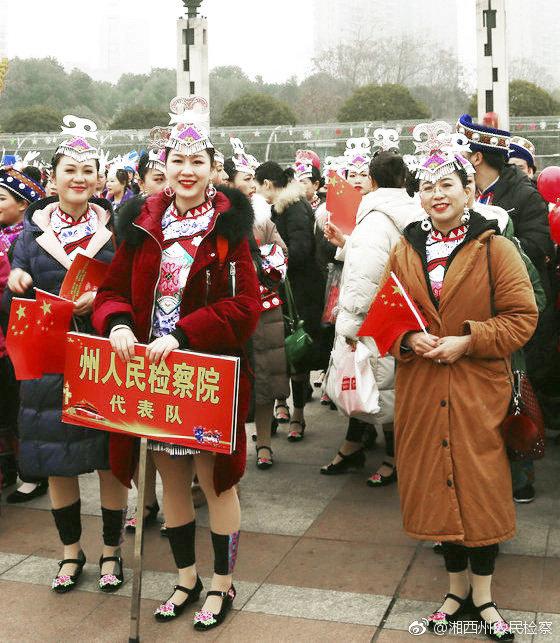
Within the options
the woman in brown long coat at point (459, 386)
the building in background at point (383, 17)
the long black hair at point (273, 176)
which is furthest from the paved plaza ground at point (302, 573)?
the building in background at point (383, 17)

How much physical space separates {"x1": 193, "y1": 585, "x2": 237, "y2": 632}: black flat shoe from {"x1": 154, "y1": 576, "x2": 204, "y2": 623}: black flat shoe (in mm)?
99

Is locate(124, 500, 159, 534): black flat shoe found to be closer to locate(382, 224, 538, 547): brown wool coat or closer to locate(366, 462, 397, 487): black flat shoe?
locate(366, 462, 397, 487): black flat shoe

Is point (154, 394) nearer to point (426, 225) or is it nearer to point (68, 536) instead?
point (68, 536)

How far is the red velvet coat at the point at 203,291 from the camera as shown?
3727mm

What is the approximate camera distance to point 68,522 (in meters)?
4.35

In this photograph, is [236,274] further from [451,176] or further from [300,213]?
[300,213]

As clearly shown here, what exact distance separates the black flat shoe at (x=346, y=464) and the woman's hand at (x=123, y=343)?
8.46 feet

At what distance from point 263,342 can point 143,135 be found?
14574mm

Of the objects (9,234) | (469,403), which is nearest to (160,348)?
(469,403)

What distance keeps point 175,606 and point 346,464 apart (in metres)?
2.23

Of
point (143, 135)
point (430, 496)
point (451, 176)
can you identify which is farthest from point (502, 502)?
point (143, 135)

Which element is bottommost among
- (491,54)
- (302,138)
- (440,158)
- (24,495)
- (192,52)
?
(24,495)

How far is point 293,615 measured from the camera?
156 inches

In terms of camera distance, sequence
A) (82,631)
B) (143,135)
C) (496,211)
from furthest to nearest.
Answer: (143,135) → (496,211) → (82,631)
